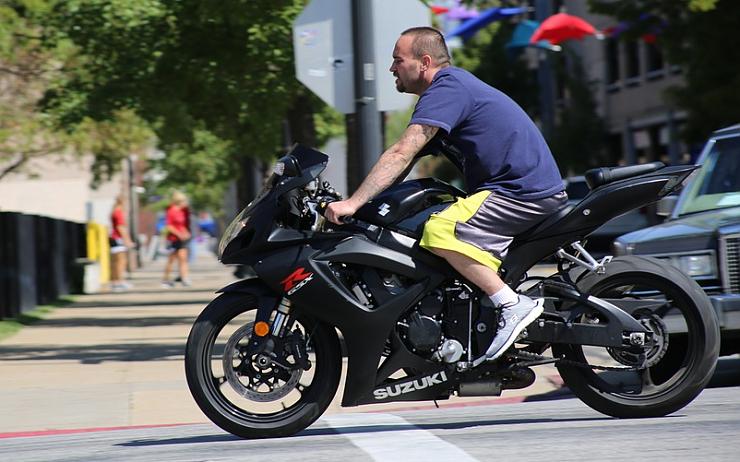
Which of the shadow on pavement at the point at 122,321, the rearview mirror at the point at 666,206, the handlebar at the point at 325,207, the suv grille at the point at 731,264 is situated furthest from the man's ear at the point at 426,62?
the shadow on pavement at the point at 122,321

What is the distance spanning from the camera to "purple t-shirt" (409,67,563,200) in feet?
21.9

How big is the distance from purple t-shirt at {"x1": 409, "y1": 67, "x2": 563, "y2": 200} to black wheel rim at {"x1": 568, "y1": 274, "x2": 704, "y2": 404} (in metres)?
0.63

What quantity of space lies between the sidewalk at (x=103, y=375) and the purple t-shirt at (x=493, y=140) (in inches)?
103

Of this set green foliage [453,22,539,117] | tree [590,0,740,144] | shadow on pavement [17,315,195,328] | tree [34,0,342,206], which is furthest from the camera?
green foliage [453,22,539,117]

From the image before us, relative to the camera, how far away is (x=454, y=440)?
6504 mm

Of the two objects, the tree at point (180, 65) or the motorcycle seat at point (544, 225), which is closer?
the motorcycle seat at point (544, 225)

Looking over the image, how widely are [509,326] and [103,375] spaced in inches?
233

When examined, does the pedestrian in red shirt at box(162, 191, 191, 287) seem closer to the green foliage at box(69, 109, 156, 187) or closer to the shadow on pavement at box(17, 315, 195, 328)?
the green foliage at box(69, 109, 156, 187)

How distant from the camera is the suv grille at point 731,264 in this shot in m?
8.89

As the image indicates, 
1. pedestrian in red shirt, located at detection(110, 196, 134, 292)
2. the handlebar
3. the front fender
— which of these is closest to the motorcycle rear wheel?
the handlebar

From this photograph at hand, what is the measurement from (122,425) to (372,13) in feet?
12.9

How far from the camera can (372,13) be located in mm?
10969

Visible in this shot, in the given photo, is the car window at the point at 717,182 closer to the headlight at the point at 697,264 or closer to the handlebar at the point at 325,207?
the headlight at the point at 697,264

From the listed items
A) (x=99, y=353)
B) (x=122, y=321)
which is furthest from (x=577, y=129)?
(x=99, y=353)
